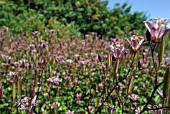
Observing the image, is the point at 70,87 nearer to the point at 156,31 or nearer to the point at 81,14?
the point at 156,31

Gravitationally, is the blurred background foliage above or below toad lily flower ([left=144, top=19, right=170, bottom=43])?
above

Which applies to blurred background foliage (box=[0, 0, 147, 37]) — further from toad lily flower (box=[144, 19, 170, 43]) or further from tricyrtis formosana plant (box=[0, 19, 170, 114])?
toad lily flower (box=[144, 19, 170, 43])

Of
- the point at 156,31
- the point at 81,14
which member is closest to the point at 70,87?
the point at 156,31

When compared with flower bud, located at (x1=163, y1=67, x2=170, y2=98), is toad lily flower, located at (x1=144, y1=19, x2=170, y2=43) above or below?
above

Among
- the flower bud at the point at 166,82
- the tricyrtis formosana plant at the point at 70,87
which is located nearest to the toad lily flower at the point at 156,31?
the flower bud at the point at 166,82

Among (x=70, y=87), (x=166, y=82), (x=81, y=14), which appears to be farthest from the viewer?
(x=81, y=14)

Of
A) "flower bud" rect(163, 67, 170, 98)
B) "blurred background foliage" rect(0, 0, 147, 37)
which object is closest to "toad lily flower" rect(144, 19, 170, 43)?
"flower bud" rect(163, 67, 170, 98)

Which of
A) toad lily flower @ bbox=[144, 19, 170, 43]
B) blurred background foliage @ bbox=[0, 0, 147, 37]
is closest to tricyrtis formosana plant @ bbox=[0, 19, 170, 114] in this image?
toad lily flower @ bbox=[144, 19, 170, 43]

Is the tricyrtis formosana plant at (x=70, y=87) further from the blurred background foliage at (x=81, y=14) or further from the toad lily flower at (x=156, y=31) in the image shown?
the blurred background foliage at (x=81, y=14)

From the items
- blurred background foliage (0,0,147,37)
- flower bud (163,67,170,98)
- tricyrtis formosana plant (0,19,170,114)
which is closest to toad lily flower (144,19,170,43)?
flower bud (163,67,170,98)

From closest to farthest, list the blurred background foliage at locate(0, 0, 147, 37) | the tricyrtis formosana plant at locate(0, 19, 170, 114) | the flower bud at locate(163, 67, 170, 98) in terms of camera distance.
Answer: the flower bud at locate(163, 67, 170, 98), the tricyrtis formosana plant at locate(0, 19, 170, 114), the blurred background foliage at locate(0, 0, 147, 37)

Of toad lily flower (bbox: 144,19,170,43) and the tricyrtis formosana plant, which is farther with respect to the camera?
the tricyrtis formosana plant

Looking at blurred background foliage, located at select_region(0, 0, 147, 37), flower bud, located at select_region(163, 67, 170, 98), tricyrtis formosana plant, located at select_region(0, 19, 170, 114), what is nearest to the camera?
flower bud, located at select_region(163, 67, 170, 98)

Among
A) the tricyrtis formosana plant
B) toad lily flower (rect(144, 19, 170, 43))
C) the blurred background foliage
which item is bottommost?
the tricyrtis formosana plant
